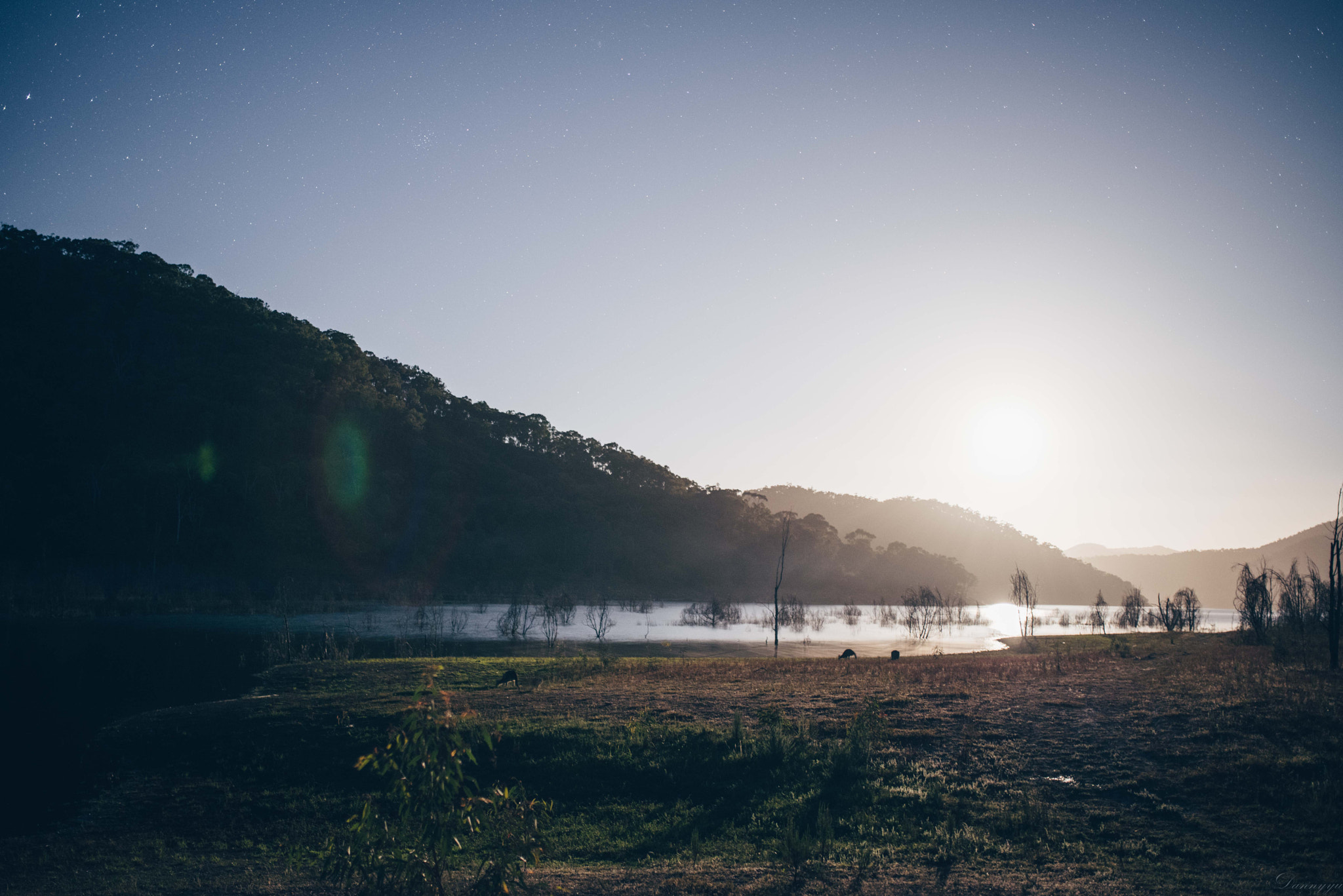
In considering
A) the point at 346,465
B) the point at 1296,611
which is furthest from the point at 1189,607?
the point at 346,465

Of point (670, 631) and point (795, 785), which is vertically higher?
point (795, 785)

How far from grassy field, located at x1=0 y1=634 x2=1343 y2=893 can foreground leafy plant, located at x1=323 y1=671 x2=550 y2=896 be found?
0.96 metres

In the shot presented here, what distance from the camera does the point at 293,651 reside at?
2917cm

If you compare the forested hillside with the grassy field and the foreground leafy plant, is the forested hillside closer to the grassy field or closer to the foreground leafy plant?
the grassy field

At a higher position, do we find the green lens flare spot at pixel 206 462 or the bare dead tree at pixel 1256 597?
the green lens flare spot at pixel 206 462

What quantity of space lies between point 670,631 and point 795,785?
3747cm

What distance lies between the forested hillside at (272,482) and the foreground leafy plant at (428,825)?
4905 centimetres

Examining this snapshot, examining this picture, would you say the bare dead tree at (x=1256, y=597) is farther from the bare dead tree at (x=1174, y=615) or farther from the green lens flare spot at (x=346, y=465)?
the green lens flare spot at (x=346, y=465)

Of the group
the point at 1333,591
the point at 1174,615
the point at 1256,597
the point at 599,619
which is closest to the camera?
the point at 1333,591

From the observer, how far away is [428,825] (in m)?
6.09

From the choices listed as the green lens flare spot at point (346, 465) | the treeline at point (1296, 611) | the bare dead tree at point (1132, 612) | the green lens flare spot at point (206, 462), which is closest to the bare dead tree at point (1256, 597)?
the treeline at point (1296, 611)

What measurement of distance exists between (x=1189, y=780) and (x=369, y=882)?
13215 millimetres

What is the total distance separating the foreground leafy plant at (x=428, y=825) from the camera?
597 cm

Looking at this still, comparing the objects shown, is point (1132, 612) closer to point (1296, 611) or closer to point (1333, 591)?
point (1296, 611)
